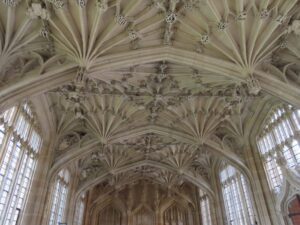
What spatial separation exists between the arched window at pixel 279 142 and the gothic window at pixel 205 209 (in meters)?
8.87

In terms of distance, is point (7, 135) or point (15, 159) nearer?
point (7, 135)

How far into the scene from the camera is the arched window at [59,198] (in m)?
15.4

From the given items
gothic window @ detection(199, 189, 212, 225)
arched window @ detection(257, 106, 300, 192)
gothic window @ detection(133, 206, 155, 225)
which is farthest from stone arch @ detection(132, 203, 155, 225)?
arched window @ detection(257, 106, 300, 192)

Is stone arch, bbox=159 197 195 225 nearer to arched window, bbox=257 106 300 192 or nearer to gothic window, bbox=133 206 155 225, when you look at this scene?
gothic window, bbox=133 206 155 225

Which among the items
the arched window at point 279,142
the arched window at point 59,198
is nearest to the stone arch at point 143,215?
the arched window at point 59,198

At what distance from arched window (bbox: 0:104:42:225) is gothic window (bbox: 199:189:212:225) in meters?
14.5

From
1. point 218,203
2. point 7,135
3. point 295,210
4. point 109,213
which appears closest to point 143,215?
point 109,213

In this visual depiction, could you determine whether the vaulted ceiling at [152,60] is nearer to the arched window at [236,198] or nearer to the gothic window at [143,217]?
the arched window at [236,198]

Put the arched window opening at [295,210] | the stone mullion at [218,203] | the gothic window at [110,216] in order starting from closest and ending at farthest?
1. the arched window opening at [295,210]
2. the stone mullion at [218,203]
3. the gothic window at [110,216]

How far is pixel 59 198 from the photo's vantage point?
16453 mm

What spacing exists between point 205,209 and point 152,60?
15467 millimetres

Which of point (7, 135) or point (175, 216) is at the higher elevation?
point (7, 135)

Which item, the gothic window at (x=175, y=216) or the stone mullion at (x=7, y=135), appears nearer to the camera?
the stone mullion at (x=7, y=135)

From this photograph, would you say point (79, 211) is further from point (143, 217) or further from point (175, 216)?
point (175, 216)
